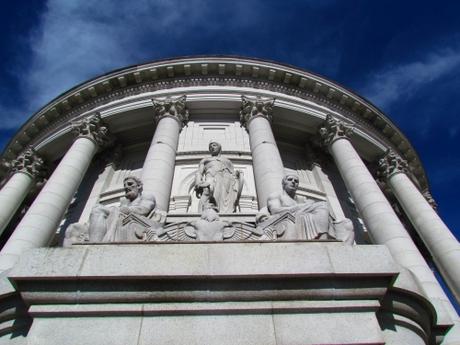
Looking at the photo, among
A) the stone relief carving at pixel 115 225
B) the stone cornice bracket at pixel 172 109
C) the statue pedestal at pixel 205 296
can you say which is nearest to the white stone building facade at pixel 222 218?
the statue pedestal at pixel 205 296

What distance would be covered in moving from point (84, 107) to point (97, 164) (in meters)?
3.95

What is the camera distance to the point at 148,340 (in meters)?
4.66

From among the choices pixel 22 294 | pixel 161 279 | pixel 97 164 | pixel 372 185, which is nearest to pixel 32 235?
pixel 97 164

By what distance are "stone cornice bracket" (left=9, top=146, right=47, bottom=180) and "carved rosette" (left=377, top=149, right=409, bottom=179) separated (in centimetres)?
2268

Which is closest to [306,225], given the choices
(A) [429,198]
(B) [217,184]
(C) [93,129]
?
(B) [217,184]

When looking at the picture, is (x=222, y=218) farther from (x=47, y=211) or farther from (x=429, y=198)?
(x=429, y=198)

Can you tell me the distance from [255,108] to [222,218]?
564 inches

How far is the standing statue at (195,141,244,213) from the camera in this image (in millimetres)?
9562

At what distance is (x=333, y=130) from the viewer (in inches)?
859

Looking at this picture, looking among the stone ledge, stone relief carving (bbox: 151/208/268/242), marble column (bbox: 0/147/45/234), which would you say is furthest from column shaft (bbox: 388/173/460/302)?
marble column (bbox: 0/147/45/234)

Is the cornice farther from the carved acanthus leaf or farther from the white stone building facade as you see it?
the carved acanthus leaf

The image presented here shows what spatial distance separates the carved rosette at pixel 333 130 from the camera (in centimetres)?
2167

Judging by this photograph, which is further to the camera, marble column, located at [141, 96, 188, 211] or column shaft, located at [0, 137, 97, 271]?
marble column, located at [141, 96, 188, 211]

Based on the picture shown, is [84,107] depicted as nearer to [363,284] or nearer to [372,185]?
[372,185]
